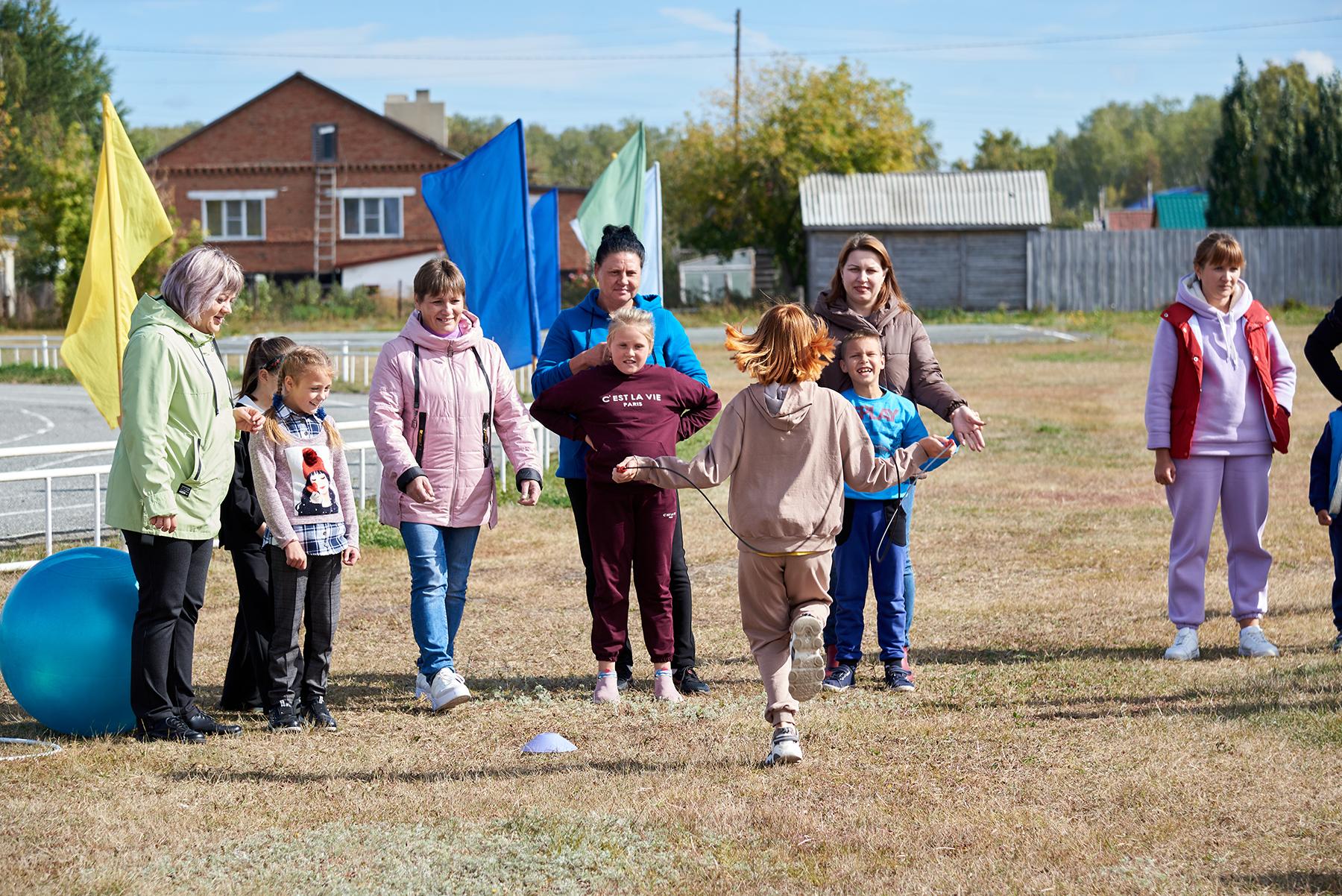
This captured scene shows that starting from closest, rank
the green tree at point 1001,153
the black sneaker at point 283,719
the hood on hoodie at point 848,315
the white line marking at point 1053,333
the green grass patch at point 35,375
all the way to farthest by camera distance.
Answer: the black sneaker at point 283,719 < the hood on hoodie at point 848,315 < the green grass patch at point 35,375 < the white line marking at point 1053,333 < the green tree at point 1001,153

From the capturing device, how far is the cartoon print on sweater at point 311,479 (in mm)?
5609

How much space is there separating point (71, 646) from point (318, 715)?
0.99m

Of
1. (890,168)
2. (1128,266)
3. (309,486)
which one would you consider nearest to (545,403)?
(309,486)

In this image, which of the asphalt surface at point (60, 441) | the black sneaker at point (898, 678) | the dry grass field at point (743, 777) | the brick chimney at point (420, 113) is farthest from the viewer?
the brick chimney at point (420, 113)

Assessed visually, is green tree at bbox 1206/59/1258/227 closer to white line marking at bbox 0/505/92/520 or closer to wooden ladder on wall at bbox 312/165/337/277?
wooden ladder on wall at bbox 312/165/337/277

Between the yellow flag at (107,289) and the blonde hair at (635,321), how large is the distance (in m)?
4.05

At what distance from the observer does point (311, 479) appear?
564 cm

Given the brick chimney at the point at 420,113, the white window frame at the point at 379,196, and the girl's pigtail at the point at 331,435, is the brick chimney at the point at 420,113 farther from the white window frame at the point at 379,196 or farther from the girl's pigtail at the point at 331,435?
the girl's pigtail at the point at 331,435

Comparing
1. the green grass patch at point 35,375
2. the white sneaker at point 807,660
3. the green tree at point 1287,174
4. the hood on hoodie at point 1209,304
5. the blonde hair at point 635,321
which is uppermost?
the green tree at point 1287,174

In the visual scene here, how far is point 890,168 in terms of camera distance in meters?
47.3

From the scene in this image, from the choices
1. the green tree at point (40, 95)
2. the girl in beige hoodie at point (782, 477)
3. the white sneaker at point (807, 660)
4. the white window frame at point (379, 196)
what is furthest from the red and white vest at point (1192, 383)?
the white window frame at point (379, 196)

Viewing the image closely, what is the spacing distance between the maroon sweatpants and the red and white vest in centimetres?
251

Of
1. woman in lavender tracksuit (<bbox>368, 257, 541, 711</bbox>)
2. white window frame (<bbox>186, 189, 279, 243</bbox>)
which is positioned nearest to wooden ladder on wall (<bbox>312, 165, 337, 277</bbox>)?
white window frame (<bbox>186, 189, 279, 243</bbox>)

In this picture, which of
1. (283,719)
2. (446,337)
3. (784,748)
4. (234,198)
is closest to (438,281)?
(446,337)
